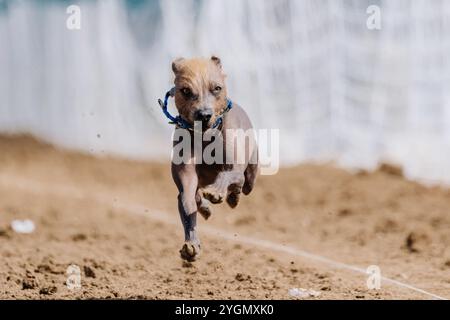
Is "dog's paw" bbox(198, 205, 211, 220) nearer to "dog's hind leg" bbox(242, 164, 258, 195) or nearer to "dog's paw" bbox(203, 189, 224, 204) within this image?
"dog's paw" bbox(203, 189, 224, 204)

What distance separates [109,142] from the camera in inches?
715

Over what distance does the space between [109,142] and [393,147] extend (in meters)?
6.42

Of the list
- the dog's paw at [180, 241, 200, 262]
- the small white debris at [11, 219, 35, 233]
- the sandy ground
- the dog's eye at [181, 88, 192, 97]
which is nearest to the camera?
the dog's eye at [181, 88, 192, 97]

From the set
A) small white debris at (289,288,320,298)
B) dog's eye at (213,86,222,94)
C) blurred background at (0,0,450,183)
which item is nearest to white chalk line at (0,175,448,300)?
small white debris at (289,288,320,298)

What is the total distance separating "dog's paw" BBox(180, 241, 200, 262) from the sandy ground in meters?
2.17

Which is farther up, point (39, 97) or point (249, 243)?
point (39, 97)

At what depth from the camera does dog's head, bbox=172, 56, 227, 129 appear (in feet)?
13.0

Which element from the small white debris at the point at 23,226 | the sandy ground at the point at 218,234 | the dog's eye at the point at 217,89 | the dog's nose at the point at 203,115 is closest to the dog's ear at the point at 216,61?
the dog's eye at the point at 217,89

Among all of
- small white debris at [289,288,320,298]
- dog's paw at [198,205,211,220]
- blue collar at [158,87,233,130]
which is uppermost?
blue collar at [158,87,233,130]

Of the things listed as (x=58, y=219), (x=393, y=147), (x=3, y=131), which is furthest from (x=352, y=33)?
(x=3, y=131)

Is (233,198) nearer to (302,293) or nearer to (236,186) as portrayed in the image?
(236,186)

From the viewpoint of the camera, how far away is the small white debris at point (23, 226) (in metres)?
10.5

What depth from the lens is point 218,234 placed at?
32.4ft
